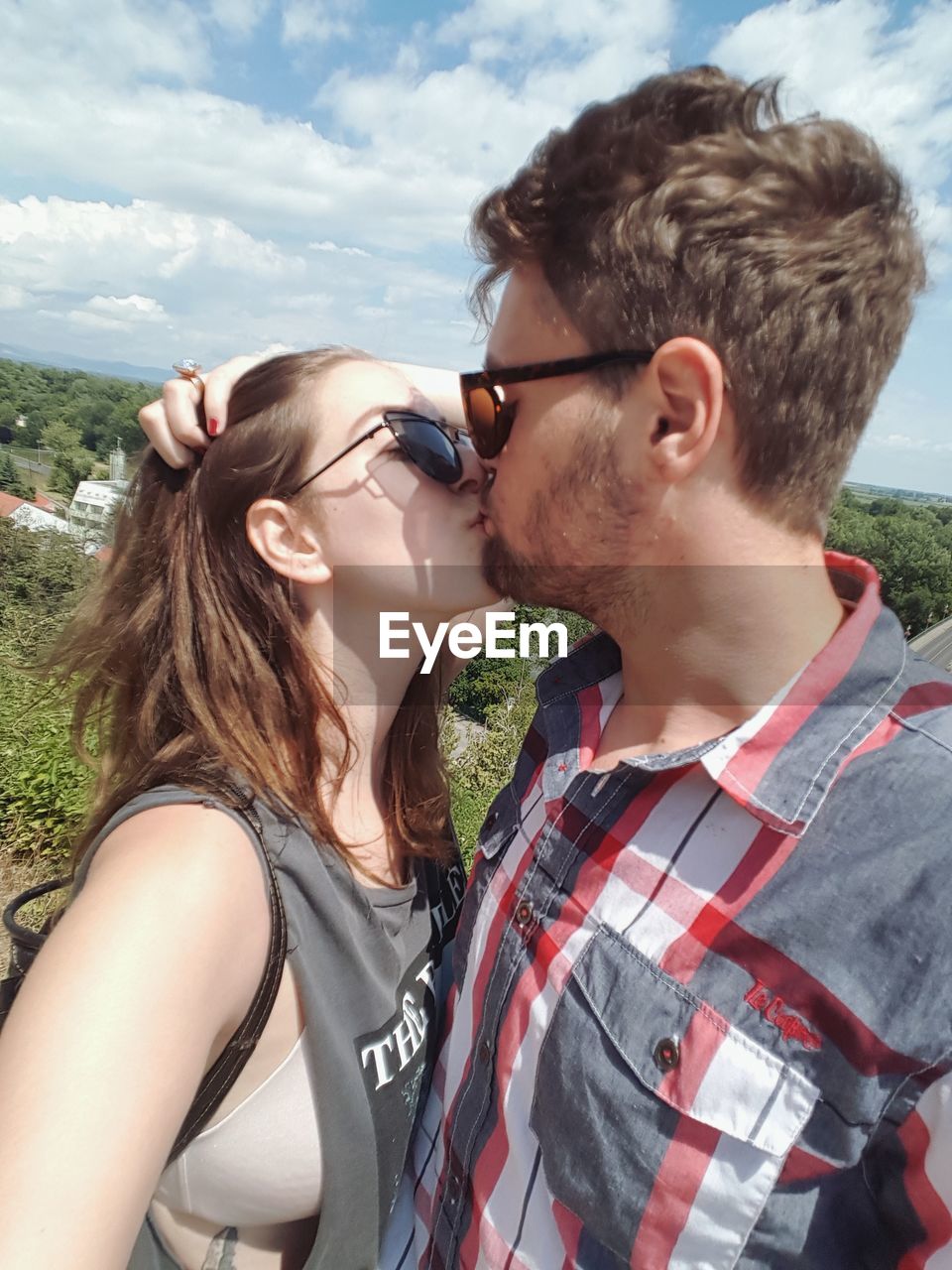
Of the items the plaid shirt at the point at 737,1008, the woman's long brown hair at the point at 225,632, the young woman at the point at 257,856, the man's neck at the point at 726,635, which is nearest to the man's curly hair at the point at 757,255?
the man's neck at the point at 726,635

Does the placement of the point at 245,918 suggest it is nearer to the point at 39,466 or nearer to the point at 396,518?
the point at 396,518

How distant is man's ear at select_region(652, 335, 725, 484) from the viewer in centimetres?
138

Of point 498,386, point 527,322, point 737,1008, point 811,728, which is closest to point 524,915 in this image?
point 737,1008

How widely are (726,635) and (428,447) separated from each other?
960 millimetres

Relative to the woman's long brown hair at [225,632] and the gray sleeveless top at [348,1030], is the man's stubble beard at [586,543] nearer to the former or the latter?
the woman's long brown hair at [225,632]

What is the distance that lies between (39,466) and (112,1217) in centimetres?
7938

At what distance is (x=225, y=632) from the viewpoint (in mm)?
1842

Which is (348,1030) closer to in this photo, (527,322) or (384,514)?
(384,514)

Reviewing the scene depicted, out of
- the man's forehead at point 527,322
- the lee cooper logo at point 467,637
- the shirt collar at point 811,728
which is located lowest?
the lee cooper logo at point 467,637

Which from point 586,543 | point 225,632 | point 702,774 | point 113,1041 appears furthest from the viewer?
point 225,632

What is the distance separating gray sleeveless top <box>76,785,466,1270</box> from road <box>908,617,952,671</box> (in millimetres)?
35167

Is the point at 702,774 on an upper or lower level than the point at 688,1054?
upper

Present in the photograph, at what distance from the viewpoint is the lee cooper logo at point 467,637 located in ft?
6.85

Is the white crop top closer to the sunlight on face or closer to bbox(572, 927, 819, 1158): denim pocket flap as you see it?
bbox(572, 927, 819, 1158): denim pocket flap
